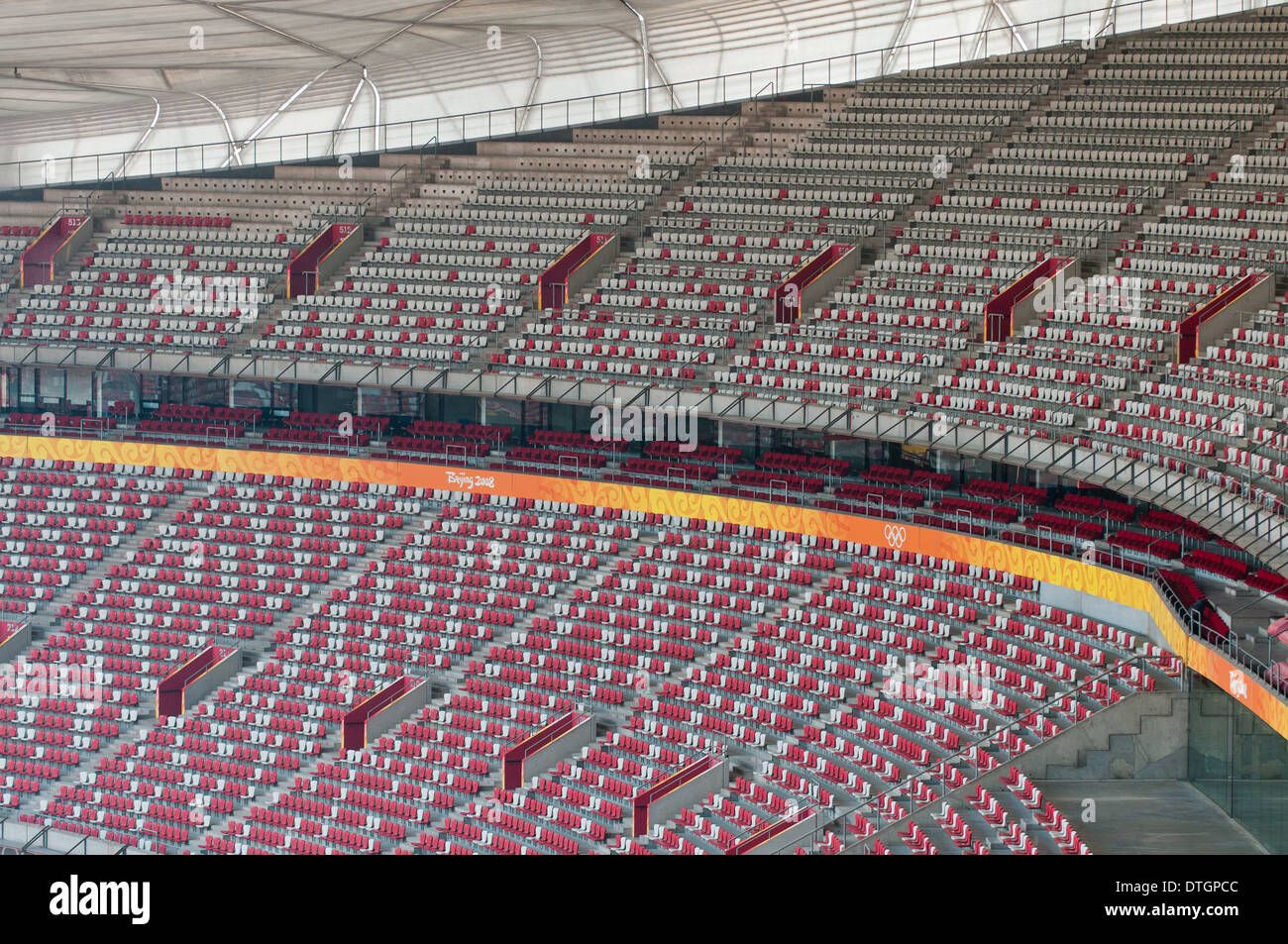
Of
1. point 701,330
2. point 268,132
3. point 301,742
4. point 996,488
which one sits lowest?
point 301,742

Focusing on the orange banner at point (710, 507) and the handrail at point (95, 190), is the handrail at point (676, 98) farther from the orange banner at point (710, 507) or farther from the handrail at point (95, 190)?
the orange banner at point (710, 507)

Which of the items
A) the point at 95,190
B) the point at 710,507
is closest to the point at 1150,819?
the point at 710,507

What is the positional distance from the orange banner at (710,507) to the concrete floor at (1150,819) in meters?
1.96

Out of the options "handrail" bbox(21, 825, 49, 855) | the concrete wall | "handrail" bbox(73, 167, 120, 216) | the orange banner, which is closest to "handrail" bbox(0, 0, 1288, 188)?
"handrail" bbox(73, 167, 120, 216)

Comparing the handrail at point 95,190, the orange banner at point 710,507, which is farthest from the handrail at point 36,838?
the handrail at point 95,190

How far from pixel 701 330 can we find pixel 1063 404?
29.4 feet

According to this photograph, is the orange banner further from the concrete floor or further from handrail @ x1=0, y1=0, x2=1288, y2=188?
handrail @ x1=0, y1=0, x2=1288, y2=188

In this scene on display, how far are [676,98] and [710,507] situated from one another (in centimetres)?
1499

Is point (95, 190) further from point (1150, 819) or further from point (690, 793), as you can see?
point (1150, 819)

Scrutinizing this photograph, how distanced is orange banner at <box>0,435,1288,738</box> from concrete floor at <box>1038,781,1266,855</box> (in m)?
1.96

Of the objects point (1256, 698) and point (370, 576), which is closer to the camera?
point (1256, 698)

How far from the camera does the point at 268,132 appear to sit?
4228 centimetres
